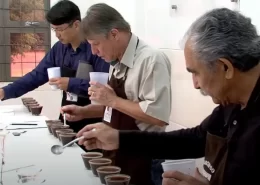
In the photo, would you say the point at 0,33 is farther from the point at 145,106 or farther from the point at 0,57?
the point at 145,106

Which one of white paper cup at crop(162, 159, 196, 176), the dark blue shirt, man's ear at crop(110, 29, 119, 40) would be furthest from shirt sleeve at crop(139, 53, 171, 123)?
the dark blue shirt

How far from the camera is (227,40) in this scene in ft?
4.45

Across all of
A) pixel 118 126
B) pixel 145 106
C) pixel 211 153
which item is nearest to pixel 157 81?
pixel 145 106

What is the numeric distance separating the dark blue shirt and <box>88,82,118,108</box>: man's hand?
0.67 meters

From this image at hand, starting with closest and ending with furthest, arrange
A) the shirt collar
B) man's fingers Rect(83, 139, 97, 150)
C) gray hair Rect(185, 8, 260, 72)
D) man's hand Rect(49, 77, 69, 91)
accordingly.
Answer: gray hair Rect(185, 8, 260, 72)
man's fingers Rect(83, 139, 97, 150)
the shirt collar
man's hand Rect(49, 77, 69, 91)

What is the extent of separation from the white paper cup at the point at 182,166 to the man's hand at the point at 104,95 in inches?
26.9

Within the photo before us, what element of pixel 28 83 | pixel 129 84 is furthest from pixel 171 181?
pixel 28 83

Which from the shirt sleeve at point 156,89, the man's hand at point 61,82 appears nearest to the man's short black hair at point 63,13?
the man's hand at point 61,82

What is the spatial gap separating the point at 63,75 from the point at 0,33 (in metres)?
2.11

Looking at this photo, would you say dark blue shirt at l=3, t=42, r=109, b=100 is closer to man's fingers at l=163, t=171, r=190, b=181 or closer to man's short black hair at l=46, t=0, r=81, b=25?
man's short black hair at l=46, t=0, r=81, b=25

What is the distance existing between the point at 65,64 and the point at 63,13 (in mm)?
393

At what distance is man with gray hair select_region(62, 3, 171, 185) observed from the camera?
2338 millimetres

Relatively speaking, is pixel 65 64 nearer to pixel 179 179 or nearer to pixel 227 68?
pixel 179 179

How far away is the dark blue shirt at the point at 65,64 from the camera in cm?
321
